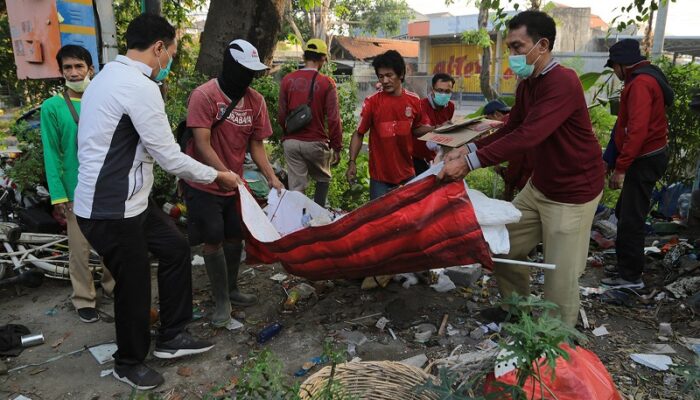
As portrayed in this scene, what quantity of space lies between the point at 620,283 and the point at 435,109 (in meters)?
2.32

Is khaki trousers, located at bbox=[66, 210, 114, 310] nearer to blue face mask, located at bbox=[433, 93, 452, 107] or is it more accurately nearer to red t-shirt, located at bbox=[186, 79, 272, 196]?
red t-shirt, located at bbox=[186, 79, 272, 196]

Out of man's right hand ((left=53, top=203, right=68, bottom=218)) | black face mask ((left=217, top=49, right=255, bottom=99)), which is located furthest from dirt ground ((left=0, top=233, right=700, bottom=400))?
black face mask ((left=217, top=49, right=255, bottom=99))

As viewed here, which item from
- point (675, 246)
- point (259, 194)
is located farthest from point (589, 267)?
point (259, 194)

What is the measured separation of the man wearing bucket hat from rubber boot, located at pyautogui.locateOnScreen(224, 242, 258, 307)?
2.95m

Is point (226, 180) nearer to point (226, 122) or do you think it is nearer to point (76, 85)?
point (226, 122)

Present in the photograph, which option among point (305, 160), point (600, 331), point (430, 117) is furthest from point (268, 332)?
point (430, 117)

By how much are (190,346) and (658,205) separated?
5427 millimetres

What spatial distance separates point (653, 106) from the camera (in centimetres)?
400

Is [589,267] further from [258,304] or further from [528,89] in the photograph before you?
[258,304]

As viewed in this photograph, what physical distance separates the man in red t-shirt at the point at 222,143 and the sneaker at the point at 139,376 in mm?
653

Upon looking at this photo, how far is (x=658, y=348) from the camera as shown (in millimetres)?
3273

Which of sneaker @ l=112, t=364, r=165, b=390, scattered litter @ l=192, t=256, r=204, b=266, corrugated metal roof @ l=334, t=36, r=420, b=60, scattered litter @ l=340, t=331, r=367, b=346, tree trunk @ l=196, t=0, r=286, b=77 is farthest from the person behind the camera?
corrugated metal roof @ l=334, t=36, r=420, b=60

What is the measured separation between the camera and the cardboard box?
2.86 metres

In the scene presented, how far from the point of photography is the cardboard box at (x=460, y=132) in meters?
2.86
